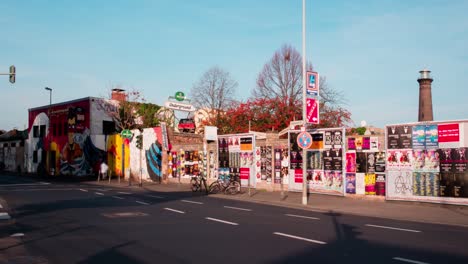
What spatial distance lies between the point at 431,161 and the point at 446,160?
2.03ft

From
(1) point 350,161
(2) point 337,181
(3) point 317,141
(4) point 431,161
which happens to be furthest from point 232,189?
(4) point 431,161

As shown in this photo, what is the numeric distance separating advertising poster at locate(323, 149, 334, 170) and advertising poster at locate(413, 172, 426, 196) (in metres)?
4.48

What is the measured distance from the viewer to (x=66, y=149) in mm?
52875

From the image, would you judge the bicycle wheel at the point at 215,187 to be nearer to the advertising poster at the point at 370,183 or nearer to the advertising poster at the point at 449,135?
the advertising poster at the point at 370,183

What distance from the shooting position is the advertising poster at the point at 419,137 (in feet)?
62.1

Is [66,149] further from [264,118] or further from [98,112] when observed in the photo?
[264,118]

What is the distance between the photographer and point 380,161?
67.3 ft

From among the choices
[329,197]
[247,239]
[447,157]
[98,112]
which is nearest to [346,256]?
[247,239]

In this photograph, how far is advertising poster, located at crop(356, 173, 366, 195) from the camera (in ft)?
69.5

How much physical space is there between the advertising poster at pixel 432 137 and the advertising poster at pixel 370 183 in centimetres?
300

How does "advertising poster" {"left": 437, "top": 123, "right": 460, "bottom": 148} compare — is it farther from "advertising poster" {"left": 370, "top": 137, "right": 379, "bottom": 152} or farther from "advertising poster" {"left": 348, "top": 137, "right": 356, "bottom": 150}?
"advertising poster" {"left": 348, "top": 137, "right": 356, "bottom": 150}

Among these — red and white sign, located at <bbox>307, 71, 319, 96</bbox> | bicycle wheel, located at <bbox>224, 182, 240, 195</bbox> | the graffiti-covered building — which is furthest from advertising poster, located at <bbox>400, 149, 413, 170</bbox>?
the graffiti-covered building

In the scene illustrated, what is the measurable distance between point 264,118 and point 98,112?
20.5 metres

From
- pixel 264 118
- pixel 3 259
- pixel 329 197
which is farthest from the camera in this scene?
pixel 264 118
